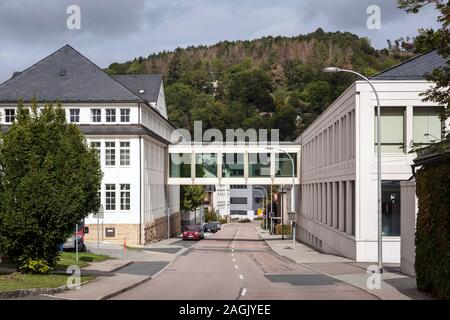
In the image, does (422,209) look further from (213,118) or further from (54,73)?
(213,118)

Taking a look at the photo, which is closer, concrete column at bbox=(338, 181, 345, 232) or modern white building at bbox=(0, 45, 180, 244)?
concrete column at bbox=(338, 181, 345, 232)

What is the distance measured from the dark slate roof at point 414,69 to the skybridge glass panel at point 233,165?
31.4 meters

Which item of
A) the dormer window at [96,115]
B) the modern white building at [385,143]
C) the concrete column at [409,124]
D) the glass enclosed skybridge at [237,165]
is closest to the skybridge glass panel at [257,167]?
the glass enclosed skybridge at [237,165]

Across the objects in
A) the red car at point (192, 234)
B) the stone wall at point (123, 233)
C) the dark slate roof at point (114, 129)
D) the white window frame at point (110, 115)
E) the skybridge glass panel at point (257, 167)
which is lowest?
the red car at point (192, 234)

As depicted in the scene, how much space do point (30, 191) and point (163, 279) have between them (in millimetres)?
7305

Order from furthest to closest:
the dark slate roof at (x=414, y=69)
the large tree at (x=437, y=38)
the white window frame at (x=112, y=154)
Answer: the white window frame at (x=112, y=154)
the dark slate roof at (x=414, y=69)
the large tree at (x=437, y=38)

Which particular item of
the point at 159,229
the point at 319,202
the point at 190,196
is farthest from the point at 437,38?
the point at 190,196

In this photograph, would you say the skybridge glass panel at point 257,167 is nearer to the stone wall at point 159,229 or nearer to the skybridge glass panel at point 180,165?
the skybridge glass panel at point 180,165

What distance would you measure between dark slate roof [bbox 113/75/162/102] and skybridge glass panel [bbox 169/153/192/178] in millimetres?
6407

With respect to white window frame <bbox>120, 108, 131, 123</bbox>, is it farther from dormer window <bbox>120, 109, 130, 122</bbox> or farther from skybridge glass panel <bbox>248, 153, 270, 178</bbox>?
skybridge glass panel <bbox>248, 153, 270, 178</bbox>

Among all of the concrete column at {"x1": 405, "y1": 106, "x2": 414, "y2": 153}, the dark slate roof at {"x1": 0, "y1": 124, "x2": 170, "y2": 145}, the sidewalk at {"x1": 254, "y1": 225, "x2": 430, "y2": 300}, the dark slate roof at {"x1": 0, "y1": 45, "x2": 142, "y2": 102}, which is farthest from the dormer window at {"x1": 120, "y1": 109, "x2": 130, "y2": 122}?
the concrete column at {"x1": 405, "y1": 106, "x2": 414, "y2": 153}

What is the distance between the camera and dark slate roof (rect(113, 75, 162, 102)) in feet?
235

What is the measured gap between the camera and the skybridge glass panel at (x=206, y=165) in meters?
69.3
